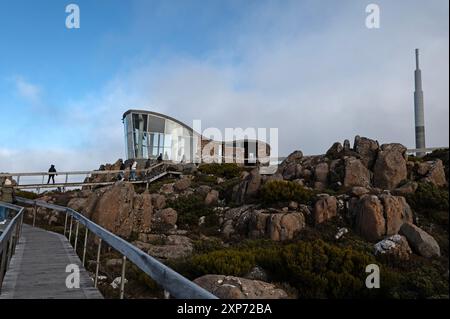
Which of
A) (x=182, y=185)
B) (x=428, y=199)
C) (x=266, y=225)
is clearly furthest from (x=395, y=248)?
(x=182, y=185)

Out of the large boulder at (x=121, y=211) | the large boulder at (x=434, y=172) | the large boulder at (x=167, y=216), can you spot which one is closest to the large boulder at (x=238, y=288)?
the large boulder at (x=121, y=211)

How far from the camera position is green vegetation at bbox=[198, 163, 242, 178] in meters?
35.9

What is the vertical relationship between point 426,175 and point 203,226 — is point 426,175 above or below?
above

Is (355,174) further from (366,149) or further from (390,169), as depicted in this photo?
(366,149)

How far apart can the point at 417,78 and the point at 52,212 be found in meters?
66.5

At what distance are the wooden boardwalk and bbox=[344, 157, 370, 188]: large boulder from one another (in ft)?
56.4

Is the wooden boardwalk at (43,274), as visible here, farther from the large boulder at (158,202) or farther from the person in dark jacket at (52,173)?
the person in dark jacket at (52,173)

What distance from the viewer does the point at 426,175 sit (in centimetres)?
2309

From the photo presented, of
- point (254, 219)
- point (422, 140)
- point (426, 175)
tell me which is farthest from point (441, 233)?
point (422, 140)

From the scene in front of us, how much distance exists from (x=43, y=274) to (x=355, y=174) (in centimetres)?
2012

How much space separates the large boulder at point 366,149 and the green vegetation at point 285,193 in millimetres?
5891
